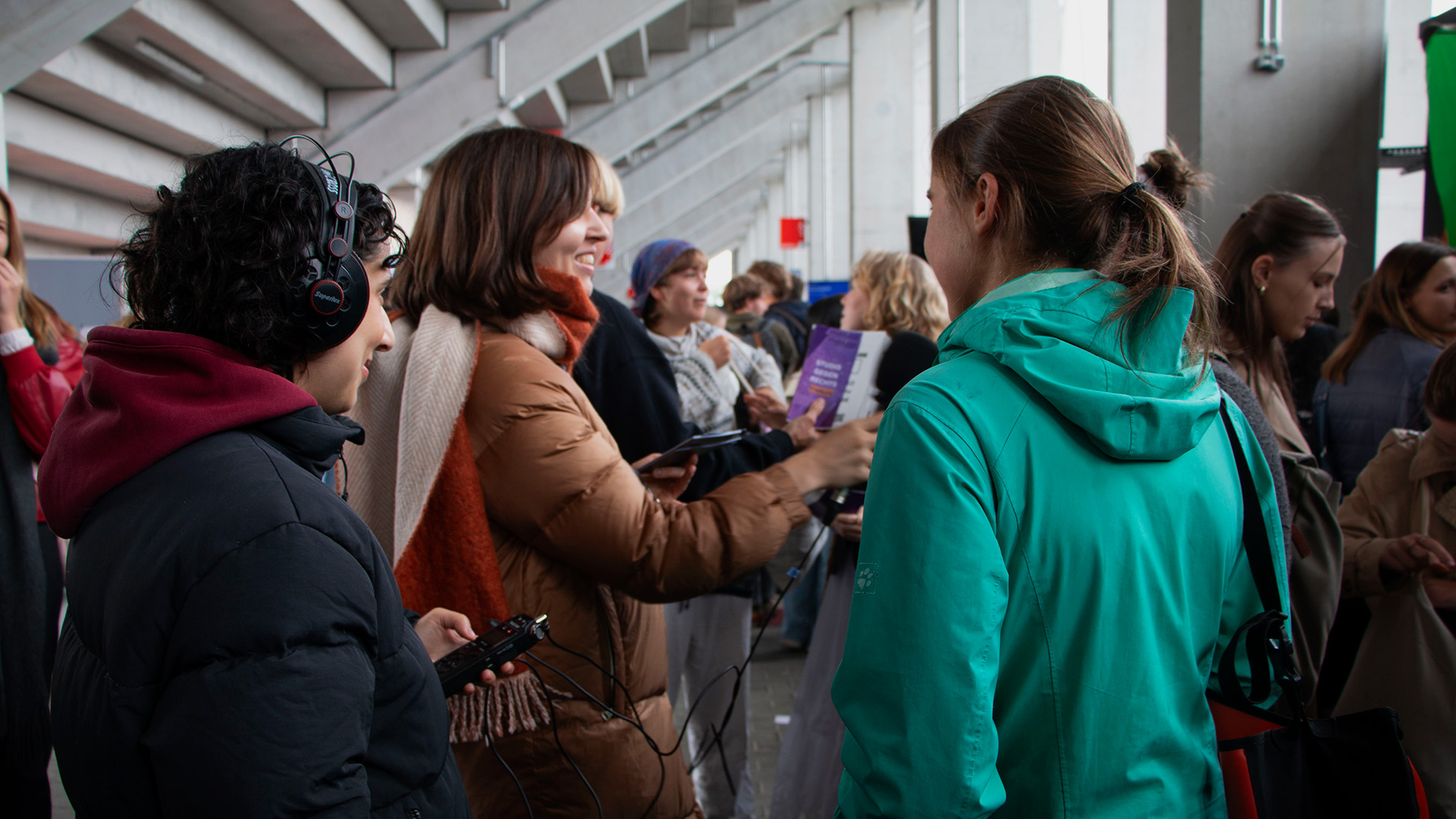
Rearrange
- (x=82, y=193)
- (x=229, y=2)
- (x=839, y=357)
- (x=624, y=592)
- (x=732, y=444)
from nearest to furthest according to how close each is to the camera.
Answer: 1. (x=624, y=592)
2. (x=732, y=444)
3. (x=839, y=357)
4. (x=229, y=2)
5. (x=82, y=193)

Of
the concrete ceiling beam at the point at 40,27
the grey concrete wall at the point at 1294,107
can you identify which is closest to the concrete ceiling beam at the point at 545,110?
the concrete ceiling beam at the point at 40,27

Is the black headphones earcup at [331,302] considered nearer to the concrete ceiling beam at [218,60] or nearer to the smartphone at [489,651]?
the smartphone at [489,651]

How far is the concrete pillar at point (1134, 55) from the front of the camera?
21.8 ft

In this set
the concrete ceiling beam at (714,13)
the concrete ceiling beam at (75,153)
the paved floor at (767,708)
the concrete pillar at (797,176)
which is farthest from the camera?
the concrete pillar at (797,176)

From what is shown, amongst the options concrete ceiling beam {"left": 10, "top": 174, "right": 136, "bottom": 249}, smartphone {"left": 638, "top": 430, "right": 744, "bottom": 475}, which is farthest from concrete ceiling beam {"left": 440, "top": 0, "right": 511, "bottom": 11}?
smartphone {"left": 638, "top": 430, "right": 744, "bottom": 475}

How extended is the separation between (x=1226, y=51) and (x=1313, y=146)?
58cm

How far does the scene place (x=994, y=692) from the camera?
112 centimetres

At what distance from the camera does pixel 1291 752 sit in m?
1.22

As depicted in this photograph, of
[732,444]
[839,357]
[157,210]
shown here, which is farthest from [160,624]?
[839,357]

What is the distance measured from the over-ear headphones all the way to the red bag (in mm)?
1216

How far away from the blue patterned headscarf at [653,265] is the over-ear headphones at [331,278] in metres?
2.80

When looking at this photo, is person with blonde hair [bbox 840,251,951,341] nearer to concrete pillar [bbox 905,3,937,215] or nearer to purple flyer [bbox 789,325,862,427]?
purple flyer [bbox 789,325,862,427]

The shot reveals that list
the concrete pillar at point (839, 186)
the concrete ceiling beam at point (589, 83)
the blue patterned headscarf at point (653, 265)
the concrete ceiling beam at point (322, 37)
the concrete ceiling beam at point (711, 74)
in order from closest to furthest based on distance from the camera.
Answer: the blue patterned headscarf at point (653, 265)
the concrete ceiling beam at point (322, 37)
the concrete ceiling beam at point (589, 83)
the concrete ceiling beam at point (711, 74)
the concrete pillar at point (839, 186)

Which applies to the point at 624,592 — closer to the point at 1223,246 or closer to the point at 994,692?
the point at 994,692
